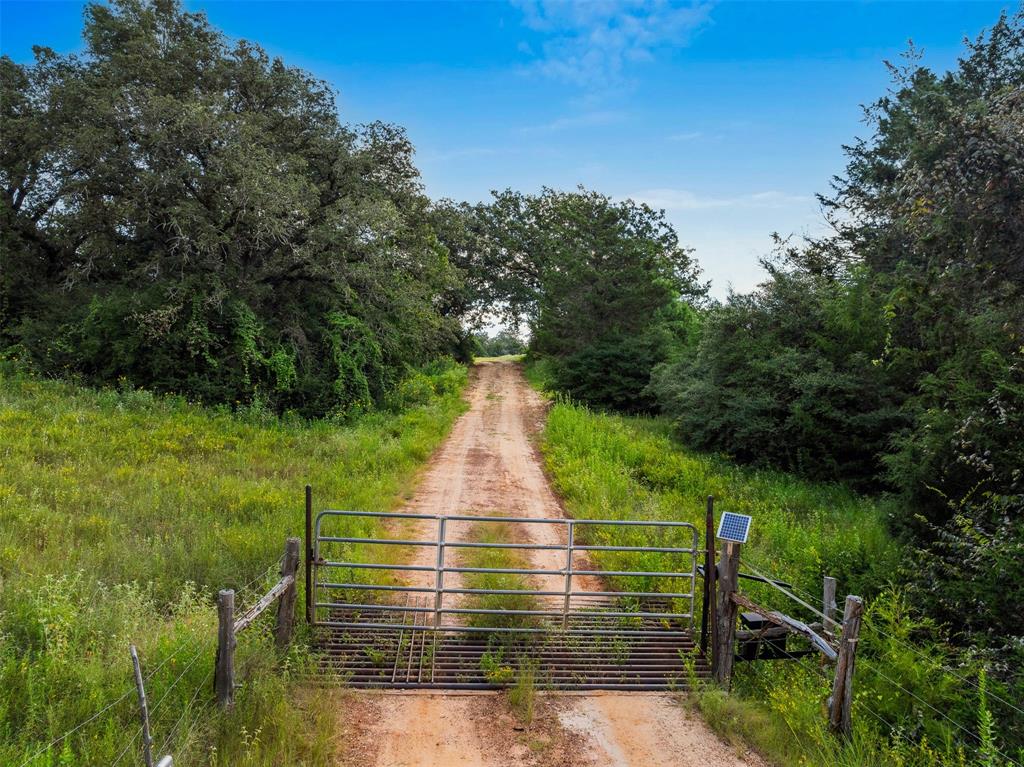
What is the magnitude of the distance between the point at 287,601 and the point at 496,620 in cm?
247

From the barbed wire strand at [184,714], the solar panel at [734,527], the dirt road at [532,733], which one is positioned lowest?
the dirt road at [532,733]

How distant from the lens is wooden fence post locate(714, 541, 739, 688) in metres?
6.46

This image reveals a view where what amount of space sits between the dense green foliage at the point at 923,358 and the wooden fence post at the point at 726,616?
2.40 m

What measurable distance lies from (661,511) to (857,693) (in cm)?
603

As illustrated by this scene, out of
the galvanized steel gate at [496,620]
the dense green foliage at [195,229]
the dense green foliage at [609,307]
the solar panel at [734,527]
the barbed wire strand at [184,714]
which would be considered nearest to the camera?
the barbed wire strand at [184,714]

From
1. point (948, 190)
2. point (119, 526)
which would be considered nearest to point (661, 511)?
point (948, 190)

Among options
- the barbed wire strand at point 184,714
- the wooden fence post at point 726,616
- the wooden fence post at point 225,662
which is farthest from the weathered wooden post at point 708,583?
the barbed wire strand at point 184,714

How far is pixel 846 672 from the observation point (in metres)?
5.09

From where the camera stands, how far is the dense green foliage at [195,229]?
60.0 ft

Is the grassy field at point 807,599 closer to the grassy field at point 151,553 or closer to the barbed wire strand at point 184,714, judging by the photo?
the grassy field at point 151,553

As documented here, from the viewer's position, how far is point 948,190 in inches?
305

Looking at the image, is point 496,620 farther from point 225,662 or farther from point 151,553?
point 151,553

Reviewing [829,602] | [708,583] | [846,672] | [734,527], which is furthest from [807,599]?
[846,672]

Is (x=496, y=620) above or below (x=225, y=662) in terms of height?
below
